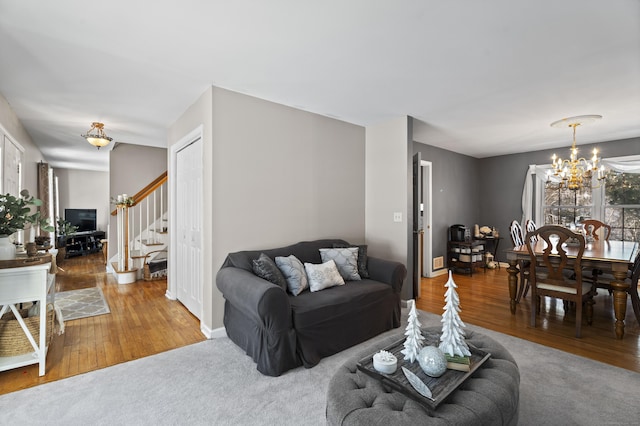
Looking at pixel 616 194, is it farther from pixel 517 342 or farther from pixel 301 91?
pixel 301 91

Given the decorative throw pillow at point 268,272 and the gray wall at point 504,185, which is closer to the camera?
the decorative throw pillow at point 268,272

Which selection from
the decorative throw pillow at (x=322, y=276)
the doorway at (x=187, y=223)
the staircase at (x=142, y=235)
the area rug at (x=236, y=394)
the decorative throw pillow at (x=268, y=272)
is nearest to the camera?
the area rug at (x=236, y=394)

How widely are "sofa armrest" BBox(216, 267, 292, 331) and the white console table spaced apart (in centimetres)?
141

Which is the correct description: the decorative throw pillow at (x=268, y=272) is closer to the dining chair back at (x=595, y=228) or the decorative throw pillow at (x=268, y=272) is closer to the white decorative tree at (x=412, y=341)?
the white decorative tree at (x=412, y=341)

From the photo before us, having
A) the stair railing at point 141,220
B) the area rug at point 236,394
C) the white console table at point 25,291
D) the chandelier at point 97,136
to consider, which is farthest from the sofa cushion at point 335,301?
the stair railing at point 141,220

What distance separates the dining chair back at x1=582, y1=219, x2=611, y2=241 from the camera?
14.5ft

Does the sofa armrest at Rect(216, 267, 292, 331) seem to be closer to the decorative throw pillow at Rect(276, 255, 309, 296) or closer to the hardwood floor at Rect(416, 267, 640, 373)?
the decorative throw pillow at Rect(276, 255, 309, 296)

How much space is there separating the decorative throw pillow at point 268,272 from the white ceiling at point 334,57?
1696 mm

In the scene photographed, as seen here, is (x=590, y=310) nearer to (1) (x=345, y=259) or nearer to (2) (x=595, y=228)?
(2) (x=595, y=228)

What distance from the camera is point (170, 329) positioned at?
324cm

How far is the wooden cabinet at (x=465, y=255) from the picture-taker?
5855 mm

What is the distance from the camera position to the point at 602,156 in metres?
5.48

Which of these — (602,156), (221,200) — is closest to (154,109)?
(221,200)

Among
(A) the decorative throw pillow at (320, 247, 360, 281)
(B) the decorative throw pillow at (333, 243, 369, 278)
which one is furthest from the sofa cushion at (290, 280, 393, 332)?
(B) the decorative throw pillow at (333, 243, 369, 278)
